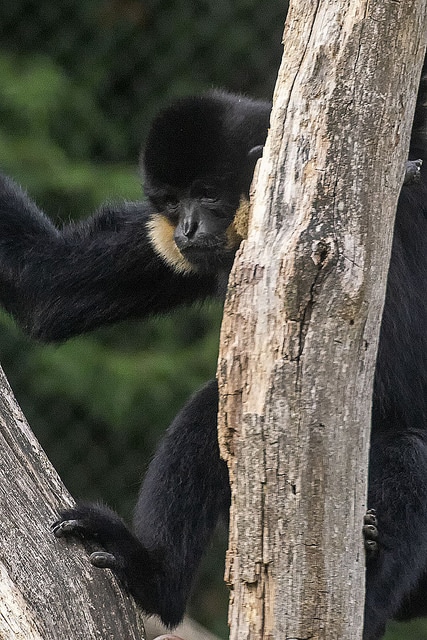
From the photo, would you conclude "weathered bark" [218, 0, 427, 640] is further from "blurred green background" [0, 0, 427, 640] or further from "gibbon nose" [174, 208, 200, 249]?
"blurred green background" [0, 0, 427, 640]

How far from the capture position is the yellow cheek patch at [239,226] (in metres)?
2.62

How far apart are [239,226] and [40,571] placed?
100cm

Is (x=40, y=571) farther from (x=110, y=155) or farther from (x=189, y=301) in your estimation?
(x=110, y=155)

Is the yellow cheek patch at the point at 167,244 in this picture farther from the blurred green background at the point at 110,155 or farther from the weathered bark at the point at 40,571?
the blurred green background at the point at 110,155

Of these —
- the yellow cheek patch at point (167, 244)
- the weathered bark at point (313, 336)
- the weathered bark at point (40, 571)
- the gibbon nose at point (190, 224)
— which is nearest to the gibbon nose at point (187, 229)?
the gibbon nose at point (190, 224)

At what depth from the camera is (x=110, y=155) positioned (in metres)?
5.22

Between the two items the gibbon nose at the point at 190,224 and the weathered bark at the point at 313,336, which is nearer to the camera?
the weathered bark at the point at 313,336

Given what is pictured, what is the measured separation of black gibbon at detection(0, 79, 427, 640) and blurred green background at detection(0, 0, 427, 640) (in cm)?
161

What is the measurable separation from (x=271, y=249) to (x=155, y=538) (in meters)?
0.95

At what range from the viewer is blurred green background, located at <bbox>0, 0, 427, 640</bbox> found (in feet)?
15.8

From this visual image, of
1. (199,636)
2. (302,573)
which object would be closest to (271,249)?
(302,573)

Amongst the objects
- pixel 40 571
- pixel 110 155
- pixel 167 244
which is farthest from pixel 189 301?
pixel 110 155

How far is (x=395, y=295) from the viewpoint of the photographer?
8.09 feet

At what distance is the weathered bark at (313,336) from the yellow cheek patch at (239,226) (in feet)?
2.75
